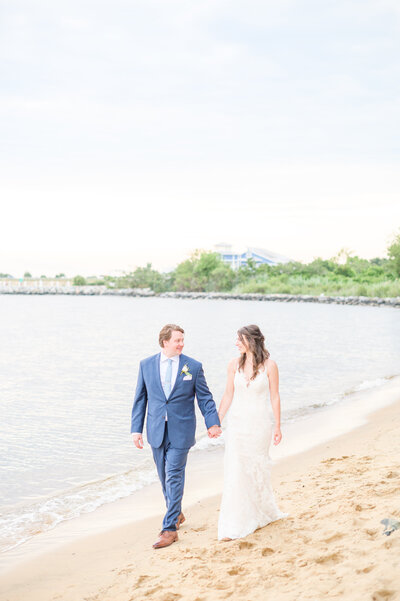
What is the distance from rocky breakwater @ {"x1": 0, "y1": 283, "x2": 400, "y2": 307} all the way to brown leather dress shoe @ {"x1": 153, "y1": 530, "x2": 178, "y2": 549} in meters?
75.4

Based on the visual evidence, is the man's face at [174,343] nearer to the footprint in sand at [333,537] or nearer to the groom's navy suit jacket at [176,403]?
the groom's navy suit jacket at [176,403]

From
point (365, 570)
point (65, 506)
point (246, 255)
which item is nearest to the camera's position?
point (365, 570)

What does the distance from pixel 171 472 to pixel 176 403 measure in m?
0.63

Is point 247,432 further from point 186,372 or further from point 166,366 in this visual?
point 166,366

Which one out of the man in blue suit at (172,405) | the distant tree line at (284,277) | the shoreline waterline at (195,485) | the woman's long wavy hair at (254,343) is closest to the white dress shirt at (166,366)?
the man in blue suit at (172,405)

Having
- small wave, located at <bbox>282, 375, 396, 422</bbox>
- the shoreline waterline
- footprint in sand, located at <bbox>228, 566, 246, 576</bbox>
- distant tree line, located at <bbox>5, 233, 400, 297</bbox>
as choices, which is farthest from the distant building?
footprint in sand, located at <bbox>228, 566, 246, 576</bbox>

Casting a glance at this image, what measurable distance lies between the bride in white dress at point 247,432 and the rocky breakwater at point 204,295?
75471 mm

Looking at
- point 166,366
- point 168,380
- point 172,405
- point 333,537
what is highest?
point 166,366

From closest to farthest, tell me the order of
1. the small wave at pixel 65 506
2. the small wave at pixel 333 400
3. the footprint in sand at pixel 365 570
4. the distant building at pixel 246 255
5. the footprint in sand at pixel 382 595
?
the footprint in sand at pixel 382 595
the footprint in sand at pixel 365 570
the small wave at pixel 65 506
the small wave at pixel 333 400
the distant building at pixel 246 255

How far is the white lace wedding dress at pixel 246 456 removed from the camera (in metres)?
5.62

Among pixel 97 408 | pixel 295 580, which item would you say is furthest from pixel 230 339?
pixel 295 580

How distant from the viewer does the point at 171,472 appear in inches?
231

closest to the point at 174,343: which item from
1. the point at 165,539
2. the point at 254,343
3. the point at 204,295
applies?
the point at 254,343

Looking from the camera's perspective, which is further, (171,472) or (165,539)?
(165,539)
